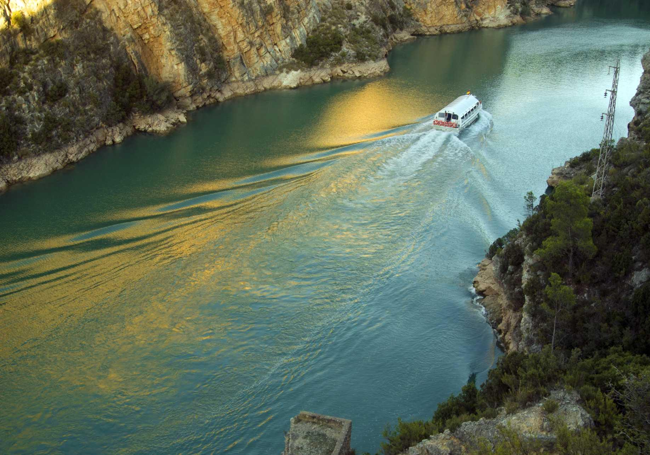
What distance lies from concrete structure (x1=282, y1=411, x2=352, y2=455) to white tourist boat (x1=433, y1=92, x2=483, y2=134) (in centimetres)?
3132

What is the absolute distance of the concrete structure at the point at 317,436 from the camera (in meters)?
17.8

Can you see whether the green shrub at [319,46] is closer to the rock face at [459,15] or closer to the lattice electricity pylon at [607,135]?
the rock face at [459,15]

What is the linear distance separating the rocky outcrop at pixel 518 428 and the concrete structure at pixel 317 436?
2047 millimetres

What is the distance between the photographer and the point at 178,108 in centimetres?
5375

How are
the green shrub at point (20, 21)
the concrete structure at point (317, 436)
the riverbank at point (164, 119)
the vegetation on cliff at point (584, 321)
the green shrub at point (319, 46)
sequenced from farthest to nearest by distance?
the green shrub at point (319, 46) → the green shrub at point (20, 21) → the riverbank at point (164, 119) → the concrete structure at point (317, 436) → the vegetation on cliff at point (584, 321)

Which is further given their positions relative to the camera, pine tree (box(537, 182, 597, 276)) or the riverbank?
the riverbank

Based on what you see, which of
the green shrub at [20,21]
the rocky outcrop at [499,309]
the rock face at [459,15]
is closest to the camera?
the rocky outcrop at [499,309]

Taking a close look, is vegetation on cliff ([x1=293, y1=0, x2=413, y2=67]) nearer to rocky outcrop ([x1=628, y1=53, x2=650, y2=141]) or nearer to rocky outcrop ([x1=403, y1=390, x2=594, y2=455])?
rocky outcrop ([x1=628, y1=53, x2=650, y2=141])

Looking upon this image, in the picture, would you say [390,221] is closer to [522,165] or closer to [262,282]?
[262,282]

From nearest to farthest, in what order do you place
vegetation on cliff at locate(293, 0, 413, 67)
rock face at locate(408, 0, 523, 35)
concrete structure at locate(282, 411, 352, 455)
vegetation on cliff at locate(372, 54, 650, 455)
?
vegetation on cliff at locate(372, 54, 650, 455)
concrete structure at locate(282, 411, 352, 455)
vegetation on cliff at locate(293, 0, 413, 67)
rock face at locate(408, 0, 523, 35)

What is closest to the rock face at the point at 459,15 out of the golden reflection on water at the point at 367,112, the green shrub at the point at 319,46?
the green shrub at the point at 319,46

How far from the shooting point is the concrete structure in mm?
17844

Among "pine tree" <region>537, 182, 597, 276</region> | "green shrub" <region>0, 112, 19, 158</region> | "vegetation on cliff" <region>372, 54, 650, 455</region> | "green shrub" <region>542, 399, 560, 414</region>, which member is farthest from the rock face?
"green shrub" <region>542, 399, 560, 414</region>

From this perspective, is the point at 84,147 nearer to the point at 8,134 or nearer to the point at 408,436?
the point at 8,134
